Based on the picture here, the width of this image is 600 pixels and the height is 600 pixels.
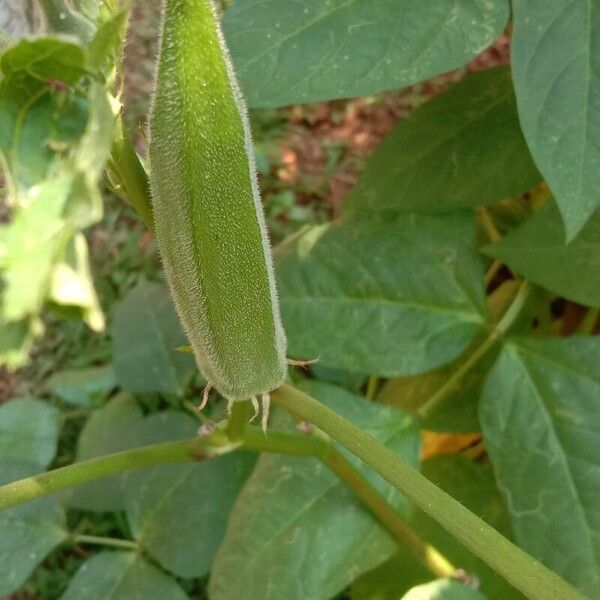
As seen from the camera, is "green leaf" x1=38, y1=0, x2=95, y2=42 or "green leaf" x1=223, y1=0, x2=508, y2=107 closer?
"green leaf" x1=38, y1=0, x2=95, y2=42

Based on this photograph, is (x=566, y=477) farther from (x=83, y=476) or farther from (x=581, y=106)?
(x=83, y=476)

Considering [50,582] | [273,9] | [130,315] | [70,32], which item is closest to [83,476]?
[70,32]

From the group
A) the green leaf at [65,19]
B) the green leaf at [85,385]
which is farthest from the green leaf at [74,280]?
the green leaf at [85,385]

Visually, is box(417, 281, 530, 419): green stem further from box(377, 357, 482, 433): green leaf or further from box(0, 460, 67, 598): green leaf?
box(0, 460, 67, 598): green leaf

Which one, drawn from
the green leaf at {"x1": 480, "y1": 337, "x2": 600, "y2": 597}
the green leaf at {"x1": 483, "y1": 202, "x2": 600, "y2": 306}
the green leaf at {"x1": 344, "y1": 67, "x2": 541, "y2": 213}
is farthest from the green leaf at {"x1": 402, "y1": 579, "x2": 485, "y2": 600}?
the green leaf at {"x1": 344, "y1": 67, "x2": 541, "y2": 213}

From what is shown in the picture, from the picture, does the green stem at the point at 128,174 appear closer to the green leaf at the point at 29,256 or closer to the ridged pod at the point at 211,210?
the ridged pod at the point at 211,210

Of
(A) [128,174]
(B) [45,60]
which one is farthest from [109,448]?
(B) [45,60]

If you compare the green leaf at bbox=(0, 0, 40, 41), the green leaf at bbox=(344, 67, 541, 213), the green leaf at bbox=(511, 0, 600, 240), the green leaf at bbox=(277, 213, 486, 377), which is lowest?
the green leaf at bbox=(277, 213, 486, 377)
